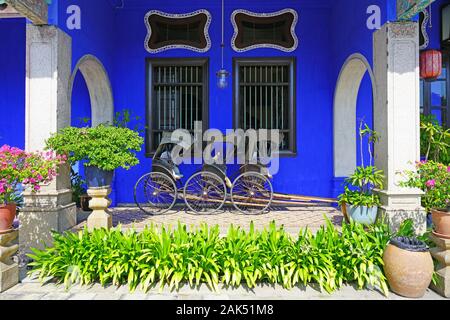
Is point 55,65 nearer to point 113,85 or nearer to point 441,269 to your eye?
point 113,85

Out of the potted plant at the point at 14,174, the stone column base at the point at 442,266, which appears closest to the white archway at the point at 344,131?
the stone column base at the point at 442,266

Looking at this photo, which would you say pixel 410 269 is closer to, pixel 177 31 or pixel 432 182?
pixel 432 182

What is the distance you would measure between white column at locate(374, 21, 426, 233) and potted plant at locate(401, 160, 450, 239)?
186mm

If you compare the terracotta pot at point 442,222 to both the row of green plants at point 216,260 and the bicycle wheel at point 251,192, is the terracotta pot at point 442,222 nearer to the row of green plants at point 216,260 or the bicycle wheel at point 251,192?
the row of green plants at point 216,260

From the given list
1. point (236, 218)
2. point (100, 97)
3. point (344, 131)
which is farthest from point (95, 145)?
point (344, 131)

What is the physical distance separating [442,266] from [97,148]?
14.6ft

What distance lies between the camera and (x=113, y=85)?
738 centimetres

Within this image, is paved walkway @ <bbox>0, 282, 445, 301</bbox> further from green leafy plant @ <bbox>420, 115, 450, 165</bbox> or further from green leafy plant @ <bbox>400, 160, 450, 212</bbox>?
Answer: green leafy plant @ <bbox>420, 115, 450, 165</bbox>

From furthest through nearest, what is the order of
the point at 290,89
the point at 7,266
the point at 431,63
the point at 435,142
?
1. the point at 290,89
2. the point at 431,63
3. the point at 435,142
4. the point at 7,266

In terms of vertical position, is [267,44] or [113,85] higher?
[267,44]

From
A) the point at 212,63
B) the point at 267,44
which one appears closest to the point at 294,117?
the point at 267,44

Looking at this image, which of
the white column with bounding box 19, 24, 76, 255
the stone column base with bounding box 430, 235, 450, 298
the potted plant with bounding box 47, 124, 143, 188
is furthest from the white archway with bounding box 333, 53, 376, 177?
the white column with bounding box 19, 24, 76, 255

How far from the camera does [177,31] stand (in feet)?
24.4
